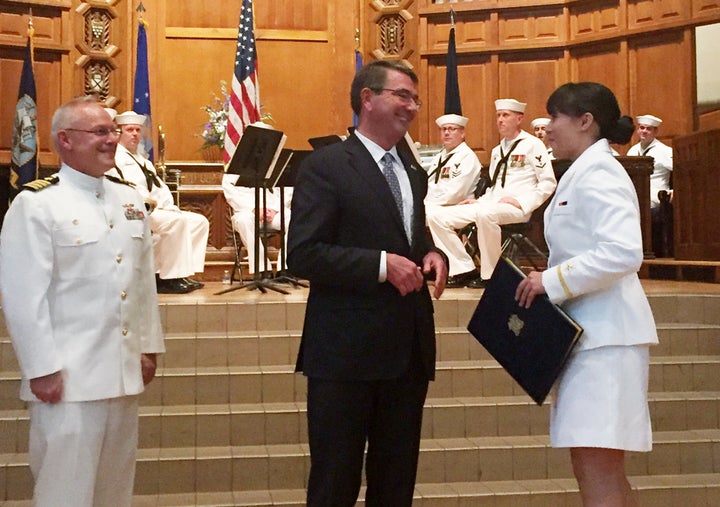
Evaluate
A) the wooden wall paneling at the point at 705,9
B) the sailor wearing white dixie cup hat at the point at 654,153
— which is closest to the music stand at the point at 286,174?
the sailor wearing white dixie cup hat at the point at 654,153

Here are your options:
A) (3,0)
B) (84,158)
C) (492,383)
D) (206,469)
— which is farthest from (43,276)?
(3,0)

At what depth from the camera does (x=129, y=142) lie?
7.16 meters

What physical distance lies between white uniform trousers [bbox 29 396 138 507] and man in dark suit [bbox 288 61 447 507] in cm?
64

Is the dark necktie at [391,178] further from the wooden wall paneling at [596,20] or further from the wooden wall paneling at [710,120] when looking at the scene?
the wooden wall paneling at [596,20]

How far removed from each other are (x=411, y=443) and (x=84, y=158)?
4.43ft

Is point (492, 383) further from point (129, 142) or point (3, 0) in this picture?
point (3, 0)

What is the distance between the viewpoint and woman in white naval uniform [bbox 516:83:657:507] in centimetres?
241

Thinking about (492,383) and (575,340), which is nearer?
(575,340)

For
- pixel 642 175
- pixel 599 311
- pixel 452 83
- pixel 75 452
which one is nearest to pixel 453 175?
pixel 642 175

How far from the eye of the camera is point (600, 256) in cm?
240

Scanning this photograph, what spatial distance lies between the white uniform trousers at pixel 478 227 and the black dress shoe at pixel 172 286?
2.07 meters

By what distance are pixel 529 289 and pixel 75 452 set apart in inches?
56.3

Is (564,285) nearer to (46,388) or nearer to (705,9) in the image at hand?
(46,388)

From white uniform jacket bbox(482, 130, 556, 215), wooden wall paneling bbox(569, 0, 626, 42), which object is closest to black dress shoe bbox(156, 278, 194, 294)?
white uniform jacket bbox(482, 130, 556, 215)
